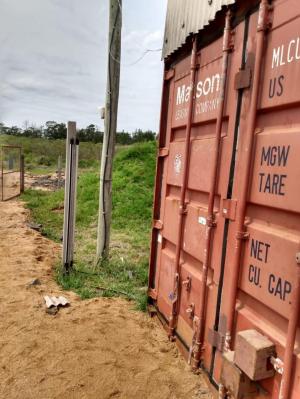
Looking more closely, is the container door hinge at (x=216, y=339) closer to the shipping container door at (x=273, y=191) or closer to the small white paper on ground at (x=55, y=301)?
the shipping container door at (x=273, y=191)

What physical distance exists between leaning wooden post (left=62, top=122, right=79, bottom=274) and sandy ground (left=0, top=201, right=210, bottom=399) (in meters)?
0.68

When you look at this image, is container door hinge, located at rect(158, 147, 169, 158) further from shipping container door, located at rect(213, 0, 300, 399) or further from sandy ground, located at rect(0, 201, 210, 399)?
sandy ground, located at rect(0, 201, 210, 399)

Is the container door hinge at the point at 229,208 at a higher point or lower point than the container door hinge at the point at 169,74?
lower

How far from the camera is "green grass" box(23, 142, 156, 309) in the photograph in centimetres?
546

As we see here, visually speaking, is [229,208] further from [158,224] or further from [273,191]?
[158,224]

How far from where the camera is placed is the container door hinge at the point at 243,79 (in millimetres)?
2479

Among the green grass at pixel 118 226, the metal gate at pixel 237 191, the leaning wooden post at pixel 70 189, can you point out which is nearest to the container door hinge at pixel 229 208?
the metal gate at pixel 237 191

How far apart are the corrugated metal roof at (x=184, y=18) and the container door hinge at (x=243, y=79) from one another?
502mm

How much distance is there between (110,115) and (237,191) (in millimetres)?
4032

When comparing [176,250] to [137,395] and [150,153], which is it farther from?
[150,153]

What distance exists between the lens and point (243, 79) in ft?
8.30

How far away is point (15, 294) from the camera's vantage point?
4.80 metres

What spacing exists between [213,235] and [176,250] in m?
0.73

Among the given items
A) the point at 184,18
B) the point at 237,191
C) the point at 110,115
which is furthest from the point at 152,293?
the point at 110,115
